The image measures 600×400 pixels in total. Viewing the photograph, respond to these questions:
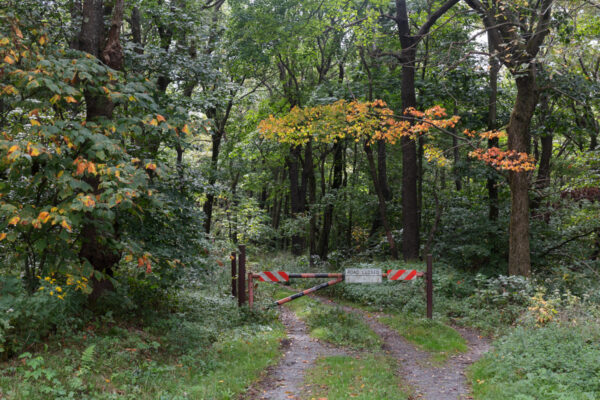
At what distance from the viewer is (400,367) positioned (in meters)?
7.80

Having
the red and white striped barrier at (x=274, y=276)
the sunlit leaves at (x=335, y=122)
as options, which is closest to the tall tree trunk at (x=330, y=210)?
the sunlit leaves at (x=335, y=122)

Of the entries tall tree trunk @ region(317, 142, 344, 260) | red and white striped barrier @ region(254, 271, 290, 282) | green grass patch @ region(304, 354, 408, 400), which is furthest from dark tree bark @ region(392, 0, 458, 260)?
green grass patch @ region(304, 354, 408, 400)

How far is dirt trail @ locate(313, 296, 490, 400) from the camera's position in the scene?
6660 millimetres

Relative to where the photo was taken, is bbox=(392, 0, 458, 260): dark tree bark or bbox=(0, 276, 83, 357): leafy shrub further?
bbox=(392, 0, 458, 260): dark tree bark

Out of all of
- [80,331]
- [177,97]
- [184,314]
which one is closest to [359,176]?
[177,97]

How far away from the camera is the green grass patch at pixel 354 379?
6.16m

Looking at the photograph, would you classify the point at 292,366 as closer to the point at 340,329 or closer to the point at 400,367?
the point at 400,367

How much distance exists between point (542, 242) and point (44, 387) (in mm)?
15052

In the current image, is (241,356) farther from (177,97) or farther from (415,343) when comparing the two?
(177,97)

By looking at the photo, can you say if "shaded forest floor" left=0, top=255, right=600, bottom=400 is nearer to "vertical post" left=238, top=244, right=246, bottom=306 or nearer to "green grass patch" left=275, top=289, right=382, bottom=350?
"green grass patch" left=275, top=289, right=382, bottom=350

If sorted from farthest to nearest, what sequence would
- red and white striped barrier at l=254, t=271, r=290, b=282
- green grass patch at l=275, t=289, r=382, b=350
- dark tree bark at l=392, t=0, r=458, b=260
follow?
dark tree bark at l=392, t=0, r=458, b=260
red and white striped barrier at l=254, t=271, r=290, b=282
green grass patch at l=275, t=289, r=382, b=350

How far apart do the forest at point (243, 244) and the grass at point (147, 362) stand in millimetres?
35

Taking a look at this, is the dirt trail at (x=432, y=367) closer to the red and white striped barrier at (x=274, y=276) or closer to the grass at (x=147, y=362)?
the grass at (x=147, y=362)

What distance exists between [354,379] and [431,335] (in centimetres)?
347
